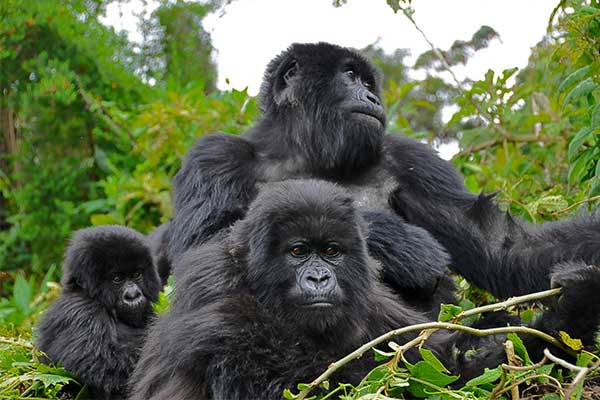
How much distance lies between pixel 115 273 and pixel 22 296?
299cm

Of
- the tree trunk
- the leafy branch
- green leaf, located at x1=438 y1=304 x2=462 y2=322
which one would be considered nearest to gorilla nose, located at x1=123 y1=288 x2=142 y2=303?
the leafy branch

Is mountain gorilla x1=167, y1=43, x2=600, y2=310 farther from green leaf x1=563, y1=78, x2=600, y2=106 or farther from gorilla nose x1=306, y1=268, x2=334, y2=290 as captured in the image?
gorilla nose x1=306, y1=268, x2=334, y2=290

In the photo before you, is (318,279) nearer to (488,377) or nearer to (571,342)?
(488,377)

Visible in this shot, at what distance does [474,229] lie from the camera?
506 centimetres

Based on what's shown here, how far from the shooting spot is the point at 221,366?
3.48 meters

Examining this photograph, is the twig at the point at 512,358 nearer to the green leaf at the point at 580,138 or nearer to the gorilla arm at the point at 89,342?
the green leaf at the point at 580,138

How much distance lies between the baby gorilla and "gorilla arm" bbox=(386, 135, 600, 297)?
5.31 feet

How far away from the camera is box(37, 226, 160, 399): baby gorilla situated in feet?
15.7

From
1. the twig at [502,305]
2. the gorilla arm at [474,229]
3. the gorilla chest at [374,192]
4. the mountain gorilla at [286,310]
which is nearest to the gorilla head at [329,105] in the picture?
the gorilla chest at [374,192]

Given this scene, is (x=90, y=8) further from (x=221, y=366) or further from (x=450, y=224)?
(x=221, y=366)

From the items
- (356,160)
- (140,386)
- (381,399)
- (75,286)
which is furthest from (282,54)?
(381,399)

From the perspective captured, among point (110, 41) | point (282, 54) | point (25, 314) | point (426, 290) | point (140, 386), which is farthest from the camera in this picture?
point (110, 41)

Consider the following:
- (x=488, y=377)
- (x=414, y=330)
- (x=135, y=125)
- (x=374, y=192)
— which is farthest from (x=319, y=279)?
(x=135, y=125)

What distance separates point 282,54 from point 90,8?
22.3 feet
